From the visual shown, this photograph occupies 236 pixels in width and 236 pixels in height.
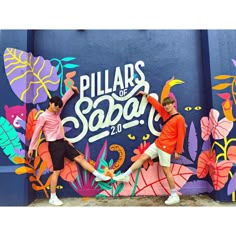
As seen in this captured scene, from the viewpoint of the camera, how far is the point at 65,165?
3.48m

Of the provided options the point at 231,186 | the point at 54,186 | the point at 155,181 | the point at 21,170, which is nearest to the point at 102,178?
the point at 54,186

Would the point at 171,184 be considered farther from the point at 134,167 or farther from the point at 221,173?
the point at 221,173

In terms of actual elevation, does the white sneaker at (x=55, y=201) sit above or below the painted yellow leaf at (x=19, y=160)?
below

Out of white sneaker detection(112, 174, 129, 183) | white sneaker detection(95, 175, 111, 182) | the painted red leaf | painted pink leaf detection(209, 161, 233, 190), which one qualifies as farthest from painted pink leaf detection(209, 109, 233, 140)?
the painted red leaf

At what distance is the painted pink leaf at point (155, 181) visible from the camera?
3477mm

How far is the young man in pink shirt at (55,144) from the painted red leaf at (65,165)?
107 millimetres

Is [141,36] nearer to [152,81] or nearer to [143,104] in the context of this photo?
[152,81]

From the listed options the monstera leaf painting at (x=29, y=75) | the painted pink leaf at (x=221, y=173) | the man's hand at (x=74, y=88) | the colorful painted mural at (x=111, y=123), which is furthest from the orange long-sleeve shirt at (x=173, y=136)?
the monstera leaf painting at (x=29, y=75)

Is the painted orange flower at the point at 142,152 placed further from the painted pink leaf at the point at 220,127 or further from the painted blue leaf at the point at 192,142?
the painted pink leaf at the point at 220,127

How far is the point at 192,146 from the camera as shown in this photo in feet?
11.6

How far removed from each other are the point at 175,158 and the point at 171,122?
0.57 m

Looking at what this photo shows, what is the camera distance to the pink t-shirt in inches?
130
